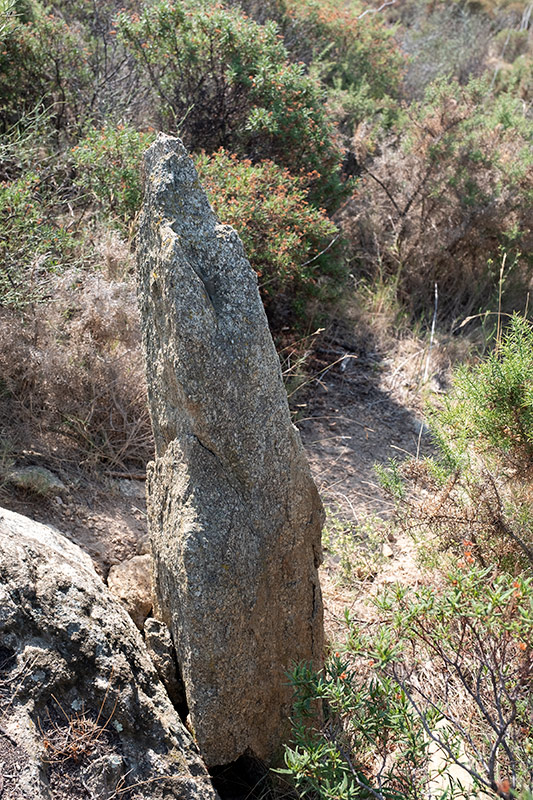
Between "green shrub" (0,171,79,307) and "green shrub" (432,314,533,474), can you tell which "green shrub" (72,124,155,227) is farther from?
"green shrub" (432,314,533,474)

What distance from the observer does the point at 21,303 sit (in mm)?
3807

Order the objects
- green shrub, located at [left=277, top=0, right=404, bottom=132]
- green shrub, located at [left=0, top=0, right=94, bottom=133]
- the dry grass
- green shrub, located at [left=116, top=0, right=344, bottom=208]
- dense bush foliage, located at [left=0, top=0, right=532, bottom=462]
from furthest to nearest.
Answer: green shrub, located at [left=277, top=0, right=404, bottom=132] < green shrub, located at [left=116, top=0, right=344, bottom=208] < green shrub, located at [left=0, top=0, right=94, bottom=133] < dense bush foliage, located at [left=0, top=0, right=532, bottom=462] < the dry grass

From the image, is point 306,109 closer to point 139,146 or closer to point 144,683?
point 139,146

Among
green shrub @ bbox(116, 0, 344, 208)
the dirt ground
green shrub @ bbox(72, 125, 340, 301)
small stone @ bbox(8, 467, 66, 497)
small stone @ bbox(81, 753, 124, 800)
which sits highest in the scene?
green shrub @ bbox(116, 0, 344, 208)

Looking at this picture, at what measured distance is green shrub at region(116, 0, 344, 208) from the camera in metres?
5.85

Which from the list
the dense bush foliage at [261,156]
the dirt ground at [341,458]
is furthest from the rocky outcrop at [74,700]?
the dense bush foliage at [261,156]

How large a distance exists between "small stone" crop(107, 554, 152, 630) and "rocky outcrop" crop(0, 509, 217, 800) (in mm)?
534

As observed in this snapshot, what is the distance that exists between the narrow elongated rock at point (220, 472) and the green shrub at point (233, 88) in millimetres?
3940

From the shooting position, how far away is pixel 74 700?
79.3 inches

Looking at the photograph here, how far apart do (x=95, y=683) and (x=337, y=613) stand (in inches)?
59.9

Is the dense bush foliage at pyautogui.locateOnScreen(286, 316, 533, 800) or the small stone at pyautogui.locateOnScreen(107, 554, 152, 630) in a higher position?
the dense bush foliage at pyautogui.locateOnScreen(286, 316, 533, 800)

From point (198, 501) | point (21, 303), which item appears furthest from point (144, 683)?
point (21, 303)

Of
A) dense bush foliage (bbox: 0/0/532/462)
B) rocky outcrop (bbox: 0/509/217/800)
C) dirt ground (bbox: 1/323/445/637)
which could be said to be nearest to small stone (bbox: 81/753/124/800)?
rocky outcrop (bbox: 0/509/217/800)

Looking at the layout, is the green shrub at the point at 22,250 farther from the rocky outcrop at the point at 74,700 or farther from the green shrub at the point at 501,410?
the green shrub at the point at 501,410
